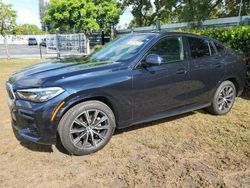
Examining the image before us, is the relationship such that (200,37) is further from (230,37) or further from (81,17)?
(81,17)

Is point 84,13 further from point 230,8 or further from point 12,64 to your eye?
point 230,8

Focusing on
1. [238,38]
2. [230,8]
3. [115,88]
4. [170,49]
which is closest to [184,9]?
[230,8]

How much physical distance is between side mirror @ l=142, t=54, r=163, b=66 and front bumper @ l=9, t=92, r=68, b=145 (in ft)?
4.26

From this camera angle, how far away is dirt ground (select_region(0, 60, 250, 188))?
3.03 metres

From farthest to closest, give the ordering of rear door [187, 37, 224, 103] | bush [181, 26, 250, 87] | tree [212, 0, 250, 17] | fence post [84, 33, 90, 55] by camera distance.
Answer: fence post [84, 33, 90, 55], tree [212, 0, 250, 17], bush [181, 26, 250, 87], rear door [187, 37, 224, 103]

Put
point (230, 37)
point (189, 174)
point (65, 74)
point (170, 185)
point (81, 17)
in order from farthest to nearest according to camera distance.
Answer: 1. point (81, 17)
2. point (230, 37)
3. point (65, 74)
4. point (189, 174)
5. point (170, 185)

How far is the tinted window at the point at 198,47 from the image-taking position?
458 centimetres

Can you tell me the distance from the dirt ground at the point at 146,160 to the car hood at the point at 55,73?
1.00m

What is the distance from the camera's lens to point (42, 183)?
9.78ft

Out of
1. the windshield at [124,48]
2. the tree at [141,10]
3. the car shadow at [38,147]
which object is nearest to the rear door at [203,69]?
the windshield at [124,48]

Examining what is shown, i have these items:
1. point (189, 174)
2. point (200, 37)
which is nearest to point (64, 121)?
point (189, 174)

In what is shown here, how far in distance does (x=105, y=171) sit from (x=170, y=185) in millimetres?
805

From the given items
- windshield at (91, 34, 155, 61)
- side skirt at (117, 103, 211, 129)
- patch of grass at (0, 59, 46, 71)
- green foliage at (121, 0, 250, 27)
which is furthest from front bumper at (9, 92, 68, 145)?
green foliage at (121, 0, 250, 27)

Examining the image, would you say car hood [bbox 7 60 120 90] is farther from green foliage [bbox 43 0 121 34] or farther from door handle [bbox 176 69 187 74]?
green foliage [bbox 43 0 121 34]
